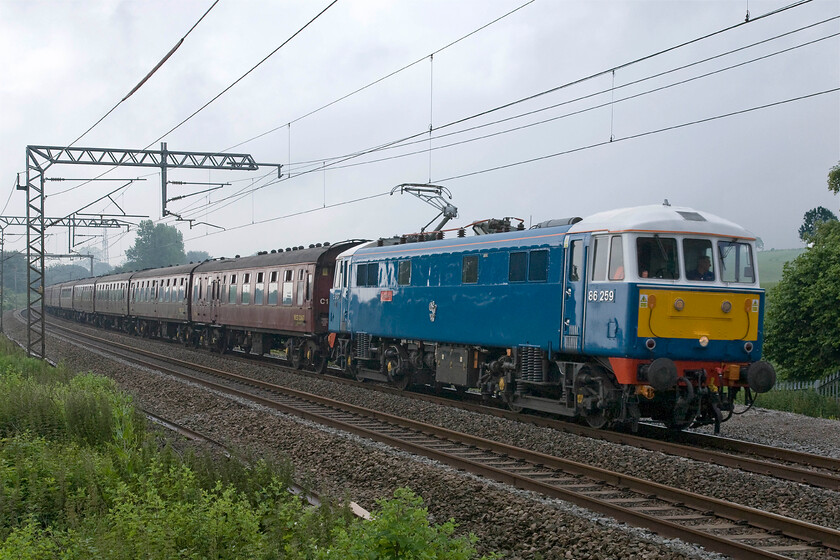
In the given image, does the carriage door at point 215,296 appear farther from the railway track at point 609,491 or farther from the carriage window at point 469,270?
the carriage window at point 469,270

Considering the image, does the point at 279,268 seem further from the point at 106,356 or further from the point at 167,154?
the point at 106,356

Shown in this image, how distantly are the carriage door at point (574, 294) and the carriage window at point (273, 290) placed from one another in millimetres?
14522

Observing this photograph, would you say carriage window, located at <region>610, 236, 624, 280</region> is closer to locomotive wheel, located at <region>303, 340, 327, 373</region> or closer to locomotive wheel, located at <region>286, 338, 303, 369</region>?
locomotive wheel, located at <region>303, 340, 327, 373</region>

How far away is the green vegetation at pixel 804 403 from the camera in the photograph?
20188 mm

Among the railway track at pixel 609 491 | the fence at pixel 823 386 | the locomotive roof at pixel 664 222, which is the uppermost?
the locomotive roof at pixel 664 222

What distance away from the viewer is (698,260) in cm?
1246

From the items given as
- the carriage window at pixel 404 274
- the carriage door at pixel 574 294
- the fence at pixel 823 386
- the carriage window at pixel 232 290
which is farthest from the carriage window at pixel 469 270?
the carriage window at pixel 232 290

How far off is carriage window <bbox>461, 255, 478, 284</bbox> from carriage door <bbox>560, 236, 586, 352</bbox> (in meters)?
2.84

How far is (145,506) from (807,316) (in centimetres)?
1980

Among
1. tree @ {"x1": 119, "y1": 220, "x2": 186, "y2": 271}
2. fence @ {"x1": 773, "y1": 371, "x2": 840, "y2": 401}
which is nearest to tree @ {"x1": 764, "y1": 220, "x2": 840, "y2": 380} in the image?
fence @ {"x1": 773, "y1": 371, "x2": 840, "y2": 401}

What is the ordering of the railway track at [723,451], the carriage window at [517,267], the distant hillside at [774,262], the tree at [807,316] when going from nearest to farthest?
1. the railway track at [723,451]
2. the carriage window at [517,267]
3. the tree at [807,316]
4. the distant hillside at [774,262]

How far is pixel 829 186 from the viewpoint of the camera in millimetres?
29891

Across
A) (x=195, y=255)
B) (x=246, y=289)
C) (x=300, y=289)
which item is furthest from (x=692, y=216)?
(x=195, y=255)

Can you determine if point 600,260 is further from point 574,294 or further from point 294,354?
point 294,354
